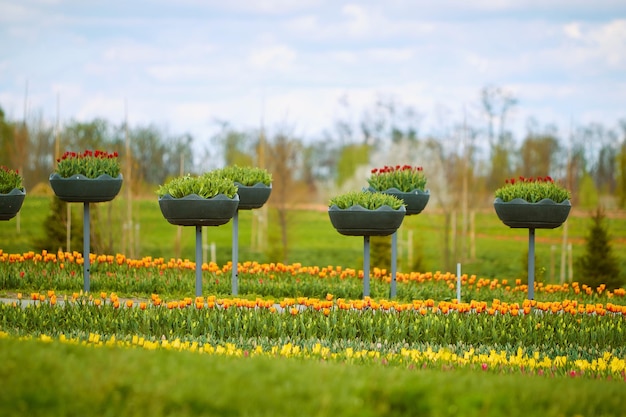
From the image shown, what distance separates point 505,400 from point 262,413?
5.21 feet

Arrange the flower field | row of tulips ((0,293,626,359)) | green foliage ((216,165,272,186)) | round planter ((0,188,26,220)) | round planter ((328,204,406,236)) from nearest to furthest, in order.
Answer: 1. the flower field
2. row of tulips ((0,293,626,359))
3. round planter ((328,204,406,236))
4. round planter ((0,188,26,220))
5. green foliage ((216,165,272,186))

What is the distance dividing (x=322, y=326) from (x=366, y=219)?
2.26 metres

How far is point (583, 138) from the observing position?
1645 inches

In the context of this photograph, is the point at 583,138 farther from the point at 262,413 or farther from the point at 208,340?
the point at 262,413

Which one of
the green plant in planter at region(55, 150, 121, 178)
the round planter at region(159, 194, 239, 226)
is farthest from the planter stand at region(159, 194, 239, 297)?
the green plant in planter at region(55, 150, 121, 178)

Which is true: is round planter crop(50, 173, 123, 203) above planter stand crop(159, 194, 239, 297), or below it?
above

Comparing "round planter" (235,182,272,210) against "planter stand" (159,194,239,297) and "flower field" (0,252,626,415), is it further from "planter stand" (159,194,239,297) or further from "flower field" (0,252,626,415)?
"flower field" (0,252,626,415)

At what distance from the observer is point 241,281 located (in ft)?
45.0

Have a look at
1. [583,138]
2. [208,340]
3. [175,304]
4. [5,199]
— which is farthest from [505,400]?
[583,138]

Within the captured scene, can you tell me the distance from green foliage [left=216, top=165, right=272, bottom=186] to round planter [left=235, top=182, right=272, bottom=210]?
8 centimetres

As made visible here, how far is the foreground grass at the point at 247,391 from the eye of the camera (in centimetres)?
557

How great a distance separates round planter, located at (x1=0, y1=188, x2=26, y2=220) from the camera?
1286 cm

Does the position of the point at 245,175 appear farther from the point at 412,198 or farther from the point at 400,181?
the point at 412,198

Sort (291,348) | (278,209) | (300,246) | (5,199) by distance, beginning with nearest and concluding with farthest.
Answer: (291,348)
(5,199)
(278,209)
(300,246)
